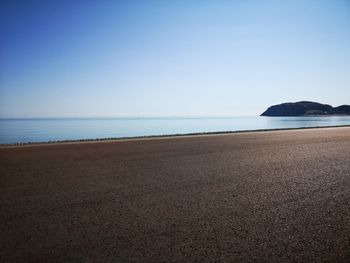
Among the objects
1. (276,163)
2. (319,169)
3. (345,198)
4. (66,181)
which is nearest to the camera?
(345,198)

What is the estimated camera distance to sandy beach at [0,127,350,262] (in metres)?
4.22

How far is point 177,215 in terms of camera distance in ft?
18.8

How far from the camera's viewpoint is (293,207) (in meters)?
6.08

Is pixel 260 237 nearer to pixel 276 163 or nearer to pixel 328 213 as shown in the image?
pixel 328 213

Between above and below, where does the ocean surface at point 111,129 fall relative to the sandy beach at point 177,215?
above

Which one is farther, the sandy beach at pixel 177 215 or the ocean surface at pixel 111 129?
the ocean surface at pixel 111 129

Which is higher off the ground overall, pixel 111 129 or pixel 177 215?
pixel 111 129

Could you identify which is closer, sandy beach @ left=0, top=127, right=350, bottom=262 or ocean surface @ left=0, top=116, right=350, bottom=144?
sandy beach @ left=0, top=127, right=350, bottom=262

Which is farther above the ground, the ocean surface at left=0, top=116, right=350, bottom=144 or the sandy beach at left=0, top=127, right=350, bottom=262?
the ocean surface at left=0, top=116, right=350, bottom=144

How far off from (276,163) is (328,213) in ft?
20.8

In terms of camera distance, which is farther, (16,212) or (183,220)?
(16,212)

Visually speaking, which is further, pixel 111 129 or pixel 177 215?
pixel 111 129

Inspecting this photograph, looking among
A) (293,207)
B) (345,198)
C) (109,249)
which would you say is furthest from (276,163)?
(109,249)

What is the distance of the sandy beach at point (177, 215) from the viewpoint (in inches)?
166
